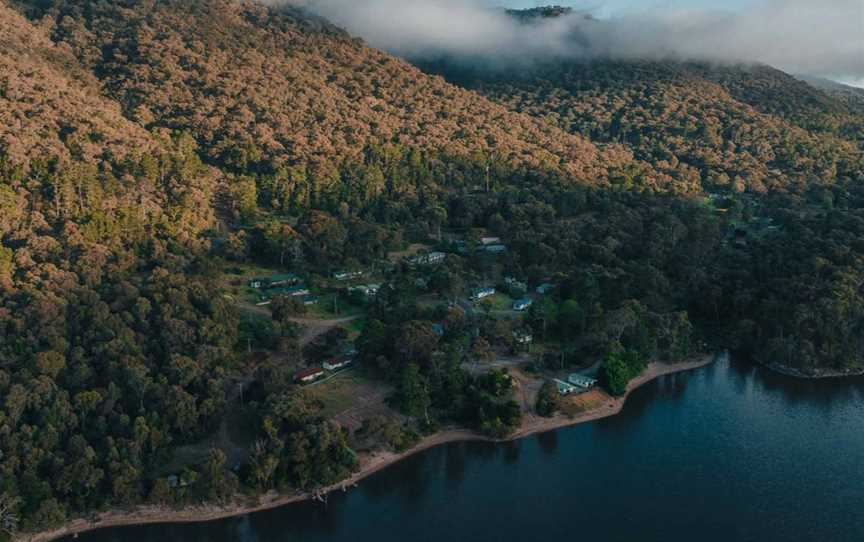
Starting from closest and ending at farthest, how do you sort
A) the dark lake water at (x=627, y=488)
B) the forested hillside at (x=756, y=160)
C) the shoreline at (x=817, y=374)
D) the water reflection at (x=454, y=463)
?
the dark lake water at (x=627, y=488) < the water reflection at (x=454, y=463) < the shoreline at (x=817, y=374) < the forested hillside at (x=756, y=160)

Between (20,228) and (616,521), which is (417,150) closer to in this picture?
(20,228)

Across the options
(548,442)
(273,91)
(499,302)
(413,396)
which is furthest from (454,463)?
(273,91)

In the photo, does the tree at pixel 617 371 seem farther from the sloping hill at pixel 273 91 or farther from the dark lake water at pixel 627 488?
the sloping hill at pixel 273 91

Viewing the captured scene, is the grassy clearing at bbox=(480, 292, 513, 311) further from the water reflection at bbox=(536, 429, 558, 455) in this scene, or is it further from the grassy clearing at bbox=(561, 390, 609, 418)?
the water reflection at bbox=(536, 429, 558, 455)

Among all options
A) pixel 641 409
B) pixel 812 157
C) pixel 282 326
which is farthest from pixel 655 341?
pixel 812 157

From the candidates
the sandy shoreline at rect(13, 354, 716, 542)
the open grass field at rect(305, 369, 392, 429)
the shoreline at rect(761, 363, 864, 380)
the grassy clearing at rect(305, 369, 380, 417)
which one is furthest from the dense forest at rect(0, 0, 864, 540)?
the grassy clearing at rect(305, 369, 380, 417)

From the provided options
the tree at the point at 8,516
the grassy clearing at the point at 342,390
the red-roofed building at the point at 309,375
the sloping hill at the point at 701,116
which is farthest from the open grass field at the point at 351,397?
the sloping hill at the point at 701,116

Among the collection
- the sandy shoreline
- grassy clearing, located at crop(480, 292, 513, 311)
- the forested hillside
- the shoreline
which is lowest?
the sandy shoreline
